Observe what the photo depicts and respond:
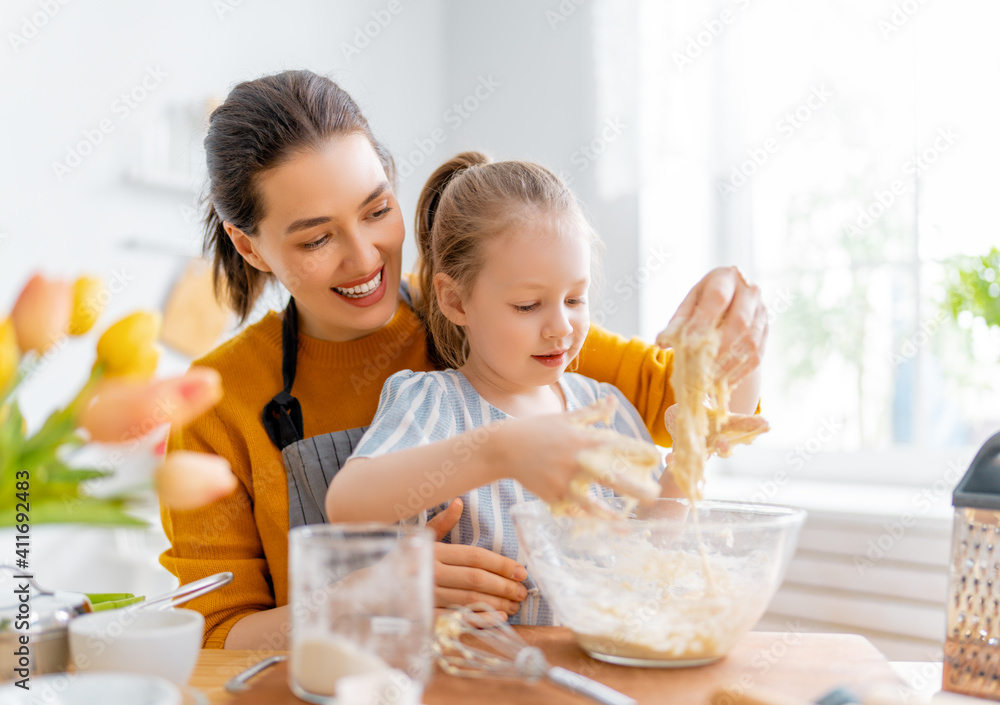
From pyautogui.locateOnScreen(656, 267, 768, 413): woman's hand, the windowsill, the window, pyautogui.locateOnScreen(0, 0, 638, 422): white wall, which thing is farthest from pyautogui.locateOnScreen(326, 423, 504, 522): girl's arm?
the window

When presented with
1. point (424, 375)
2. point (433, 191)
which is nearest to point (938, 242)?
point (433, 191)

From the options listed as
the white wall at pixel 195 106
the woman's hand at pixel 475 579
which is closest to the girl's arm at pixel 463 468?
the woman's hand at pixel 475 579

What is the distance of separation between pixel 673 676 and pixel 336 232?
786 mm

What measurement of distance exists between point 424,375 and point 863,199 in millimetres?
1905

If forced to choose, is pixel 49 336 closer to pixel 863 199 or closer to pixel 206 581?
pixel 206 581

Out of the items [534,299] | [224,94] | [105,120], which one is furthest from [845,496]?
[105,120]

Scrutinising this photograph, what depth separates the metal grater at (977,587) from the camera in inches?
29.3

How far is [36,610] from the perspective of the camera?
688mm

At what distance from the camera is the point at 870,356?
8.21 feet

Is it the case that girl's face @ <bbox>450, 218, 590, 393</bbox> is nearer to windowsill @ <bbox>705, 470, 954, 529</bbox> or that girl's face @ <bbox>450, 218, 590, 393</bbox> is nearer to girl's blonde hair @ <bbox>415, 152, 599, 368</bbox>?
girl's blonde hair @ <bbox>415, 152, 599, 368</bbox>

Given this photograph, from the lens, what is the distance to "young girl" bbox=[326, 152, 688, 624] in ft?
3.54

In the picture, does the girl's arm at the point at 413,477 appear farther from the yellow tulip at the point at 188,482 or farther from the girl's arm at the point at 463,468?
the yellow tulip at the point at 188,482

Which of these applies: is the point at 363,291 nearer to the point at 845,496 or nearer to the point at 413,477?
the point at 413,477

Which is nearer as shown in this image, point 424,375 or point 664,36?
point 424,375
